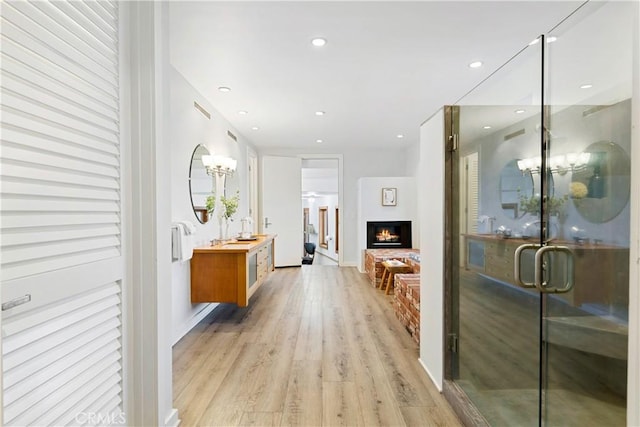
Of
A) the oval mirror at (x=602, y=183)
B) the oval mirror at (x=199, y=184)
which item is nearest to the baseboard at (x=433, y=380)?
the oval mirror at (x=602, y=183)

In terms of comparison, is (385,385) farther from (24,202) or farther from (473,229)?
(24,202)

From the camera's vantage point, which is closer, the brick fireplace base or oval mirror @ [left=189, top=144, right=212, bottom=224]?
the brick fireplace base

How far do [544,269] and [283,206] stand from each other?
569cm

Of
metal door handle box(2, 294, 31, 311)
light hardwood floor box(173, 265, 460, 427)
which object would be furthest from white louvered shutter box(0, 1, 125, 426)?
light hardwood floor box(173, 265, 460, 427)

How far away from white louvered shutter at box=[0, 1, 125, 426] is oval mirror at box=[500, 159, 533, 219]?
182cm

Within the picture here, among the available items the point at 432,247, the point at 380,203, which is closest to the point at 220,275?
the point at 432,247

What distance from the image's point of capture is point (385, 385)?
226 cm

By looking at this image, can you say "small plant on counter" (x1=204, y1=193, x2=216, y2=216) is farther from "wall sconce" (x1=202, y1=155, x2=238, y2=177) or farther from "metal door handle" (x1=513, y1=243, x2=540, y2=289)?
"metal door handle" (x1=513, y1=243, x2=540, y2=289)

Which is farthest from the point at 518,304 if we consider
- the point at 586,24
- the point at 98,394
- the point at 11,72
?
the point at 11,72

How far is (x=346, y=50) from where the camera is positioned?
2.73 meters

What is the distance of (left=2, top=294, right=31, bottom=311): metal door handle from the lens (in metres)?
0.98

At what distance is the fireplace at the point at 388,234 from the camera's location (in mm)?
6461

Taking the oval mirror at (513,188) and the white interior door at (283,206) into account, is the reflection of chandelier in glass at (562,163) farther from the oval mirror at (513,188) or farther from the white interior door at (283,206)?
the white interior door at (283,206)

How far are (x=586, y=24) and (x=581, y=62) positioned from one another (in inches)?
5.6
